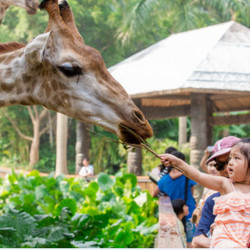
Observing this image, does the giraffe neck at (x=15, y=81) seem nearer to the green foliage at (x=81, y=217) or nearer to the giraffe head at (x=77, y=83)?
the giraffe head at (x=77, y=83)

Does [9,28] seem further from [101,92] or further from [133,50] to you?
[101,92]

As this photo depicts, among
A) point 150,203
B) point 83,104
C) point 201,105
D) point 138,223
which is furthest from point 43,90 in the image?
point 201,105

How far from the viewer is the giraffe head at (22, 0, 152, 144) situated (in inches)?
112

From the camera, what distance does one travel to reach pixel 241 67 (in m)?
9.46

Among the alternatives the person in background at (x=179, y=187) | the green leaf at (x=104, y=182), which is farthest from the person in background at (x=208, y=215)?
the green leaf at (x=104, y=182)

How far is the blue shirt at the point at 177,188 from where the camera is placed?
5.18 meters

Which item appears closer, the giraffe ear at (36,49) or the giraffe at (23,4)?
the giraffe ear at (36,49)

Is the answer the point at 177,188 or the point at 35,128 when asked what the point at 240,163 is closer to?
the point at 177,188

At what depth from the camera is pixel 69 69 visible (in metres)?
2.92

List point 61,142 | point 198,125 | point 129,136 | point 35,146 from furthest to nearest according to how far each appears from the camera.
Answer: point 35,146
point 61,142
point 198,125
point 129,136

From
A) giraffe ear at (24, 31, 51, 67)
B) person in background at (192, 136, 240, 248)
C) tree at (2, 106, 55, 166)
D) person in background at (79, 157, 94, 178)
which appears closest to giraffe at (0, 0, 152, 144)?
giraffe ear at (24, 31, 51, 67)

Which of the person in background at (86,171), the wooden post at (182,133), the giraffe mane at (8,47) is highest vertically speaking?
the wooden post at (182,133)

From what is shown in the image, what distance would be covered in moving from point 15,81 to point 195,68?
669 cm

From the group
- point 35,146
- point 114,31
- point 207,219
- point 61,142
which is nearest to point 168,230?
point 207,219
